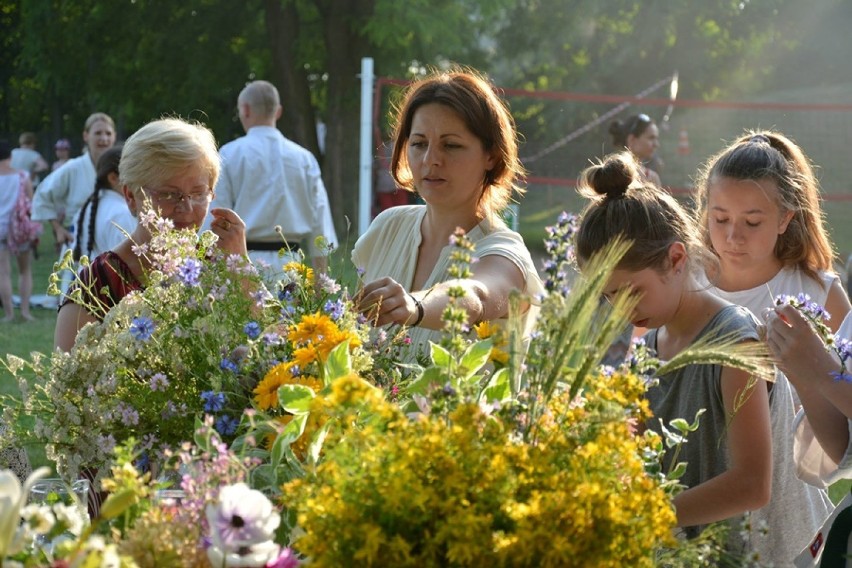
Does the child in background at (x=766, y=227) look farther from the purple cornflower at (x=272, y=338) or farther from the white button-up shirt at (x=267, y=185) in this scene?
the white button-up shirt at (x=267, y=185)

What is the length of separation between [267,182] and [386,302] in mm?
4894

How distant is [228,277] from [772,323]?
3.22 ft

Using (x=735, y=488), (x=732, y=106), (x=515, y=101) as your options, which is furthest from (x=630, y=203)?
(x=515, y=101)

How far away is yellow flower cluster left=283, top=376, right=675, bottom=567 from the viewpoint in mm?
1202

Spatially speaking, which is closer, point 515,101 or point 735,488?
point 735,488

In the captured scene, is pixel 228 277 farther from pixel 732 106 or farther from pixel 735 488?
pixel 732 106

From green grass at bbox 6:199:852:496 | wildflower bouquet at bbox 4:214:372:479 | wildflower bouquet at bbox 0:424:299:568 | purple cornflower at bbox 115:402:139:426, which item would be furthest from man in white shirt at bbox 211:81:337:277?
wildflower bouquet at bbox 0:424:299:568

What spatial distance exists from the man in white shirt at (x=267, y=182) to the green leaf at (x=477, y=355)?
4803 mm

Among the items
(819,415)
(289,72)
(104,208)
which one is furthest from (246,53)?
(819,415)

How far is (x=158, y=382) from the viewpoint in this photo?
185 centimetres

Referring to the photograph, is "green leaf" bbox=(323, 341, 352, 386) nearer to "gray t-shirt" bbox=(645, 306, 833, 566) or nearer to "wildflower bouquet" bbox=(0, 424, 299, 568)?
"wildflower bouquet" bbox=(0, 424, 299, 568)

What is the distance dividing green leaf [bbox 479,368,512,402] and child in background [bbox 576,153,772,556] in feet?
2.22

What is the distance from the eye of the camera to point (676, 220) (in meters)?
Answer: 2.41

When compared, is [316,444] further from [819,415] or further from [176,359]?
[819,415]
